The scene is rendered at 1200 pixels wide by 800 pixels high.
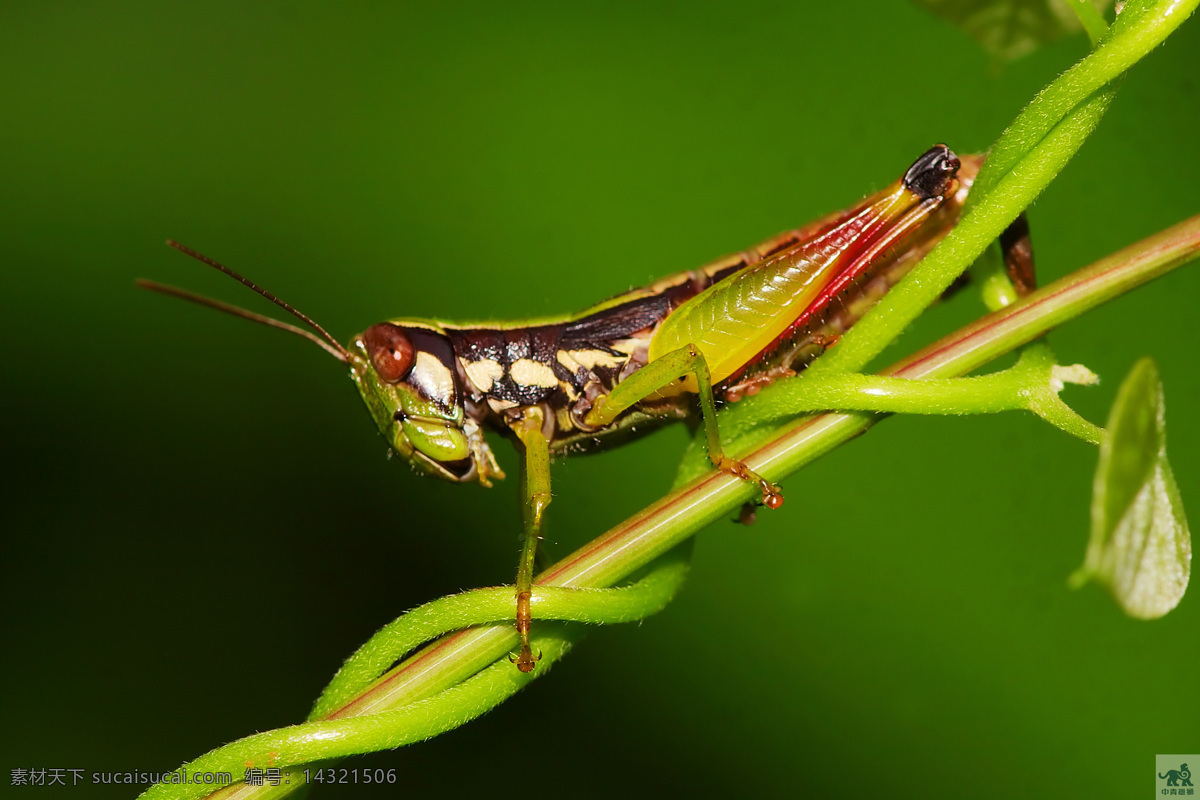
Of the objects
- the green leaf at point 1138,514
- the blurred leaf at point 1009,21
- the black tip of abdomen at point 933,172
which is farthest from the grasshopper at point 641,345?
the green leaf at point 1138,514

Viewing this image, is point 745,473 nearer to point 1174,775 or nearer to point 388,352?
point 388,352

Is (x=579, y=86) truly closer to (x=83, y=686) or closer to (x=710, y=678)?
(x=710, y=678)

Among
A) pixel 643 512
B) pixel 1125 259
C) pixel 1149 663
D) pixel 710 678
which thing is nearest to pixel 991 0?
pixel 1125 259

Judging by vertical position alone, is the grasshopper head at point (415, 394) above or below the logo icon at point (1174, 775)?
above

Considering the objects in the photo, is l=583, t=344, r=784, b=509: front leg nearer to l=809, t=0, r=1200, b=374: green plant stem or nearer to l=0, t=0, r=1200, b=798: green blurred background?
l=809, t=0, r=1200, b=374: green plant stem

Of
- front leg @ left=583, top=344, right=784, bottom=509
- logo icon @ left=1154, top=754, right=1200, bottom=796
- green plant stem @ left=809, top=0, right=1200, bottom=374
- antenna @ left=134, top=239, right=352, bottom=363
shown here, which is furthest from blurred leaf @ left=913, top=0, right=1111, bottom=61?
logo icon @ left=1154, top=754, right=1200, bottom=796

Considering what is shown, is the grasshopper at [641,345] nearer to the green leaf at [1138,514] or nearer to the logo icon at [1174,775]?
the green leaf at [1138,514]
